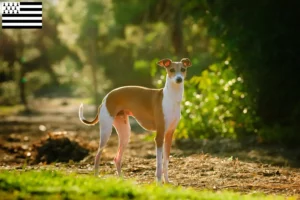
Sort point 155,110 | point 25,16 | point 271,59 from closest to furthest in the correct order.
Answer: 1. point 155,110
2. point 25,16
3. point 271,59

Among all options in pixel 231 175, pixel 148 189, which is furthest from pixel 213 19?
pixel 148 189

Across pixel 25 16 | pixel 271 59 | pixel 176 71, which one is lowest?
pixel 176 71

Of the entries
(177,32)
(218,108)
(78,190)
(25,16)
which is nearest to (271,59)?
(218,108)

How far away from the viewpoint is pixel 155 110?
10.5 m

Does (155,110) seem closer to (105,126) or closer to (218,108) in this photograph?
(105,126)

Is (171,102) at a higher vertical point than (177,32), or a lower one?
lower

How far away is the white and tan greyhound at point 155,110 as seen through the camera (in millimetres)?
10336

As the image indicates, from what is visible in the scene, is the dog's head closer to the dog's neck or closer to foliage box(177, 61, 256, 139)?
the dog's neck

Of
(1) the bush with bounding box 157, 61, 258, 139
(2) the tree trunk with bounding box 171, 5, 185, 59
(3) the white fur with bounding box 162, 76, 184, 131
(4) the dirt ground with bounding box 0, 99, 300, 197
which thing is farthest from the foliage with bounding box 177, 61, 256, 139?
(2) the tree trunk with bounding box 171, 5, 185, 59

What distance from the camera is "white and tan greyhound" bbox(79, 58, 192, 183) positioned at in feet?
33.9

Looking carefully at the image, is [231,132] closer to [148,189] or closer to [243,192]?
[243,192]

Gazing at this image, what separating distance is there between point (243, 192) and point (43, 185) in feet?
10.3

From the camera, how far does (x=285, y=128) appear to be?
57.4 feet

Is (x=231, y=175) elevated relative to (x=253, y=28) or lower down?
lower down
